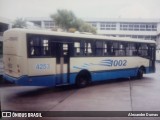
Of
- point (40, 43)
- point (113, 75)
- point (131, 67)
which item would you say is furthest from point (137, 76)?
point (40, 43)

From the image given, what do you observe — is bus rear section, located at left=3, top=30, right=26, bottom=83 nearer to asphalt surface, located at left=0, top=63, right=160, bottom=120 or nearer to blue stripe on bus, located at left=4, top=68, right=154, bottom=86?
blue stripe on bus, located at left=4, top=68, right=154, bottom=86

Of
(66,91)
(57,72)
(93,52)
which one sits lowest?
(66,91)

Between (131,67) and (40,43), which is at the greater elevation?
(40,43)

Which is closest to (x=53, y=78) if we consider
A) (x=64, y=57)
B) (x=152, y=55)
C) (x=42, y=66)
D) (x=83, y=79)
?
(x=42, y=66)

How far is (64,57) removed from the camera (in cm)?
912

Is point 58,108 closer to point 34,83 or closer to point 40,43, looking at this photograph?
point 34,83

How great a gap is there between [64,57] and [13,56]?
1909 millimetres

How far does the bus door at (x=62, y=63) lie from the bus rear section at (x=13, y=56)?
143 cm

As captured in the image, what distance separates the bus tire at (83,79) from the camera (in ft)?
32.3

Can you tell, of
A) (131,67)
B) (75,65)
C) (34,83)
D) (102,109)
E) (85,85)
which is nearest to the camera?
(102,109)

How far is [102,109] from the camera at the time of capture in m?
6.59

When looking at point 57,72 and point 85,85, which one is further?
point 85,85

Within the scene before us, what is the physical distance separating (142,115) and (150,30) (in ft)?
27.7

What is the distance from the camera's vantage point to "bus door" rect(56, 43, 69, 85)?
8.86 m
